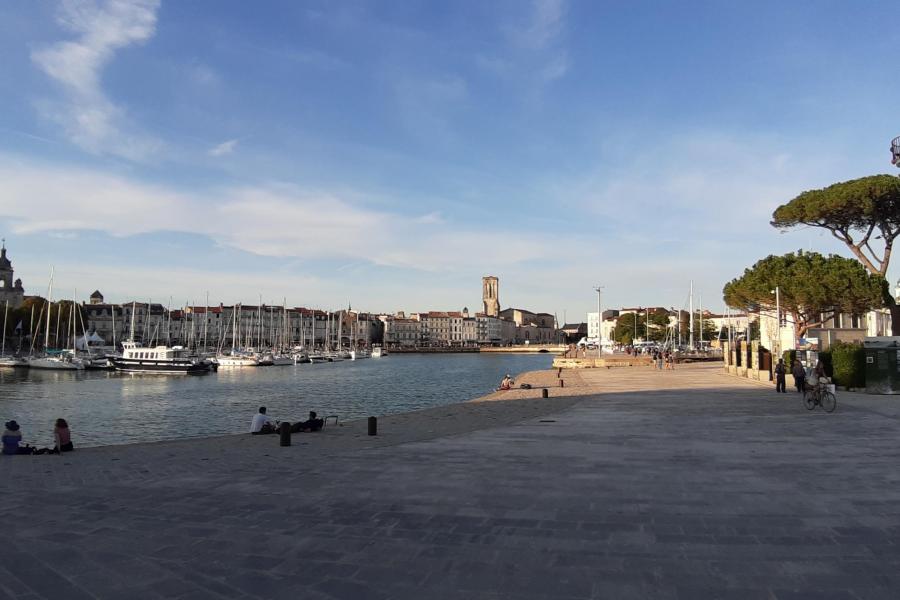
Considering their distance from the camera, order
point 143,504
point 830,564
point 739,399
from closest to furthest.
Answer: point 830,564 < point 143,504 < point 739,399

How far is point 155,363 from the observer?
236ft

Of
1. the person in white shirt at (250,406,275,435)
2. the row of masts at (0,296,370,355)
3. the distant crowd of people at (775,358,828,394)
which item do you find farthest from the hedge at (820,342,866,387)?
the row of masts at (0,296,370,355)

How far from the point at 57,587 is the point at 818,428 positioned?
17.5m

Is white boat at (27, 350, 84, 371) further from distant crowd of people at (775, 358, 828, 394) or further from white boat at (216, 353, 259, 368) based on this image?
distant crowd of people at (775, 358, 828, 394)

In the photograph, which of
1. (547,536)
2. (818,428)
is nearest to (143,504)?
(547,536)

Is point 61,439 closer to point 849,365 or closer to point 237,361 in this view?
point 849,365

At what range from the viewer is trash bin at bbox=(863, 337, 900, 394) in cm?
2620

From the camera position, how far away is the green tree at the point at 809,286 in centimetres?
4622

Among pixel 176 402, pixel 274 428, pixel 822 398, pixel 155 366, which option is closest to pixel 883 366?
pixel 822 398

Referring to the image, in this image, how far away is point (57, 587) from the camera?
20.6 ft

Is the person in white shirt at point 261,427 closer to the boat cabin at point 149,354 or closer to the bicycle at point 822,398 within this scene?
the bicycle at point 822,398

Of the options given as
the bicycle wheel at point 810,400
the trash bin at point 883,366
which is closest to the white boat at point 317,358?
the trash bin at point 883,366

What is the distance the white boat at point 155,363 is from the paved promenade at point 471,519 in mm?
60112

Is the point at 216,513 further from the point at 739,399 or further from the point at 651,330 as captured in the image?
the point at 651,330
